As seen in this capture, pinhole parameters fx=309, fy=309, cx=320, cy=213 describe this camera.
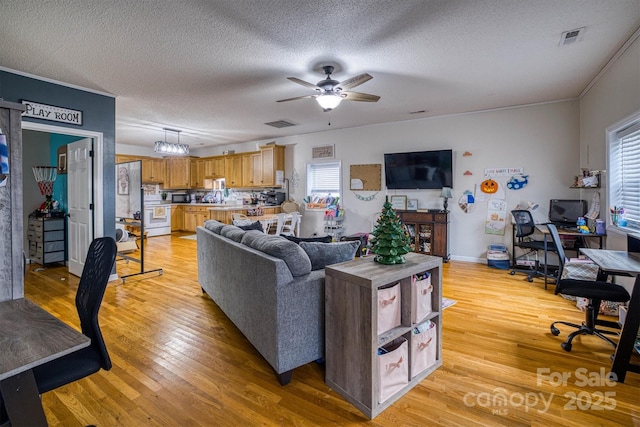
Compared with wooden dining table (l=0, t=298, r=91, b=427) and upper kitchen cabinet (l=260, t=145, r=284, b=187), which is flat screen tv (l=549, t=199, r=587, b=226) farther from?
wooden dining table (l=0, t=298, r=91, b=427)

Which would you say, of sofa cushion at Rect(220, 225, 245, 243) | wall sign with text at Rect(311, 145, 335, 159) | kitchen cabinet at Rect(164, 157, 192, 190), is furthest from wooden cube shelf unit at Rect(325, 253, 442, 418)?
kitchen cabinet at Rect(164, 157, 192, 190)

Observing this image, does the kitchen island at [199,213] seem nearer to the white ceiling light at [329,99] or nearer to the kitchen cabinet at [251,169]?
the kitchen cabinet at [251,169]

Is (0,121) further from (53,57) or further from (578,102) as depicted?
(578,102)

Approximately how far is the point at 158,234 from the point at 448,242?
707 centimetres

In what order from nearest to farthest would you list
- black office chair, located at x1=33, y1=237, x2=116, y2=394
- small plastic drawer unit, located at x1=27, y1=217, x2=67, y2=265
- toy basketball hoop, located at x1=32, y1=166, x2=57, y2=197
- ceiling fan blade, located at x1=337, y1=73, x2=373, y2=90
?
black office chair, located at x1=33, y1=237, x2=116, y2=394 < ceiling fan blade, located at x1=337, y1=73, x2=373, y2=90 < small plastic drawer unit, located at x1=27, y1=217, x2=67, y2=265 < toy basketball hoop, located at x1=32, y1=166, x2=57, y2=197

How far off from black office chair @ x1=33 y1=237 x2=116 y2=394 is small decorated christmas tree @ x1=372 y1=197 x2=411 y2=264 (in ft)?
4.75

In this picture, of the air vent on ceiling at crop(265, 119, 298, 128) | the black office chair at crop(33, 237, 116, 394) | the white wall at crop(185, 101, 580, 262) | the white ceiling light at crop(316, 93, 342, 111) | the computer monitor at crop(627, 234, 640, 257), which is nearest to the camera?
the black office chair at crop(33, 237, 116, 394)

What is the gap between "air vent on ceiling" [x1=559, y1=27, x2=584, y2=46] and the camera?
2586 millimetres

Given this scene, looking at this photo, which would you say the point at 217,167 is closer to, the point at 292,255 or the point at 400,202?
the point at 400,202

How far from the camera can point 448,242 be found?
532cm

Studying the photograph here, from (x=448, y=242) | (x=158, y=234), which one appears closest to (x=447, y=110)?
(x=448, y=242)

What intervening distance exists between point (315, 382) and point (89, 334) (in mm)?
1301

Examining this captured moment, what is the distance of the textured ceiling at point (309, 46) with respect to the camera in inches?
90.0

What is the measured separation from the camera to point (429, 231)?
5.34 m
